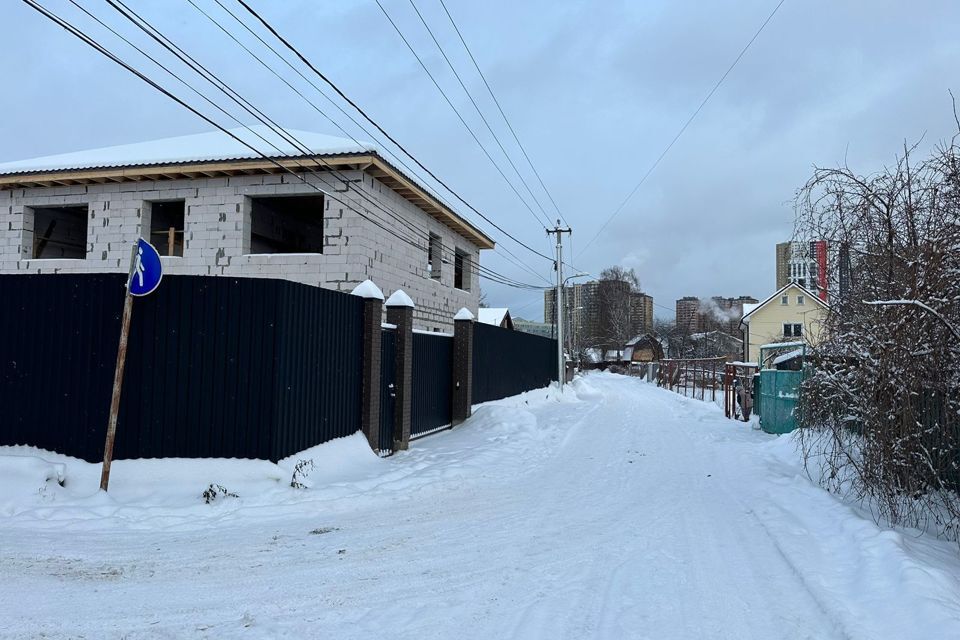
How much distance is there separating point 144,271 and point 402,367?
4798mm

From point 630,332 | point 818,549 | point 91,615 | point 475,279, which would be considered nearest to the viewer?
point 91,615

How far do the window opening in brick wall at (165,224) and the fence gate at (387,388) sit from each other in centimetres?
891

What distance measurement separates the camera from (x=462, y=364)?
13.9 meters

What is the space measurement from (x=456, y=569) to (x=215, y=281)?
183 inches

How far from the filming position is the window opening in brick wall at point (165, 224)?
16.8 m

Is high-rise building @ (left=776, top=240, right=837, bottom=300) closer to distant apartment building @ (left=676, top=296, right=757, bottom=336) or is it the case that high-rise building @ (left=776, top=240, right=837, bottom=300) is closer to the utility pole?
the utility pole

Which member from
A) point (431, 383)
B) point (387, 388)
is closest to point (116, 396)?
point (387, 388)

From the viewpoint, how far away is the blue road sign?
6887mm

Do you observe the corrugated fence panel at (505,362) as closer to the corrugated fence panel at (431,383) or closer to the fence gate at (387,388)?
the corrugated fence panel at (431,383)

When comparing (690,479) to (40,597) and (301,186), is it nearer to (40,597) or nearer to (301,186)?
(40,597)

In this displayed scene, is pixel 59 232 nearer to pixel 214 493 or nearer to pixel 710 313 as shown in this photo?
pixel 214 493

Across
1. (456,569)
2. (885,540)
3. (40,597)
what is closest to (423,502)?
(456,569)

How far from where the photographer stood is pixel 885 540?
16.9 ft

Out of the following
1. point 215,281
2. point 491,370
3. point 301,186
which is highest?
point 301,186
